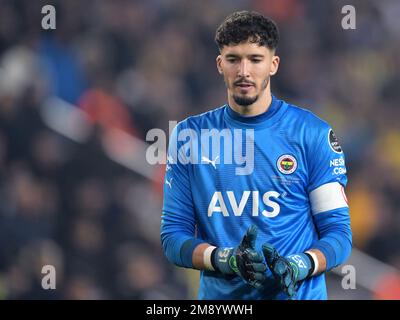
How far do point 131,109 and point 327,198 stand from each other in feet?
14.1

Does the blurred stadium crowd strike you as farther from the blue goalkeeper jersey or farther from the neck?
the neck

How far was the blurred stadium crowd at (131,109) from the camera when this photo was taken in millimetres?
7738

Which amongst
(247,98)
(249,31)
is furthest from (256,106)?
(249,31)

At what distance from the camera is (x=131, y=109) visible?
323 inches

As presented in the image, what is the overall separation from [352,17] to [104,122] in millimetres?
2433

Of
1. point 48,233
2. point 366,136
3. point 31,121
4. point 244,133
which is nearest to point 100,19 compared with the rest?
point 31,121

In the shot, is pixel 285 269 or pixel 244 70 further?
pixel 244 70

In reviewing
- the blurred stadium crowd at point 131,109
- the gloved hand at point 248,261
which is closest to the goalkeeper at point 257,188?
the gloved hand at point 248,261

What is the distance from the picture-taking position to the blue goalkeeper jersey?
4148mm

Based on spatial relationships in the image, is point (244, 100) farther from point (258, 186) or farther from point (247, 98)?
point (258, 186)

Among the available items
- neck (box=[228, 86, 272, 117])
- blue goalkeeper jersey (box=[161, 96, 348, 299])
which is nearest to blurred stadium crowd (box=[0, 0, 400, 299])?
blue goalkeeper jersey (box=[161, 96, 348, 299])

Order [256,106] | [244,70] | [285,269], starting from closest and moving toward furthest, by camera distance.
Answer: [285,269]
[244,70]
[256,106]

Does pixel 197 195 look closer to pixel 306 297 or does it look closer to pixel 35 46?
pixel 306 297

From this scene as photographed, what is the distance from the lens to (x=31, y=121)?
8180mm
